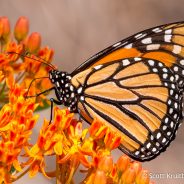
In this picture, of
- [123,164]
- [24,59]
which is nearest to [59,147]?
[123,164]

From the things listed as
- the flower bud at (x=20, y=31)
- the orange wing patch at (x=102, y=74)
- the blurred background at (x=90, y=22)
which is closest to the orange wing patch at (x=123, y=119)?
the orange wing patch at (x=102, y=74)

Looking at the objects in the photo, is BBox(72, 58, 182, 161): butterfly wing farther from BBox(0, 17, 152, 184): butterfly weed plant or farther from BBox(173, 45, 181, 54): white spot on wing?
BBox(0, 17, 152, 184): butterfly weed plant

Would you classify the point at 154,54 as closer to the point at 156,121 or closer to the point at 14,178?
the point at 156,121

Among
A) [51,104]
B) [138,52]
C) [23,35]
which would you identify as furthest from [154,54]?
[23,35]

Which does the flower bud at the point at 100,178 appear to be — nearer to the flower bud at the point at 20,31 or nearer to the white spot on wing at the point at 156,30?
the white spot on wing at the point at 156,30

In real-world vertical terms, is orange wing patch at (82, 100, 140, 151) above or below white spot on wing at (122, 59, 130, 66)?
below

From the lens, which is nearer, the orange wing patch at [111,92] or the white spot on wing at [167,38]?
the white spot on wing at [167,38]

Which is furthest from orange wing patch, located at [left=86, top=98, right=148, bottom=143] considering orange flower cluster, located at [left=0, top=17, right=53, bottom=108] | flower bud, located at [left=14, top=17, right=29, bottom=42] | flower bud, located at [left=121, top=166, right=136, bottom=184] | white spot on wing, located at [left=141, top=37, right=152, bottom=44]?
flower bud, located at [left=14, top=17, right=29, bottom=42]
